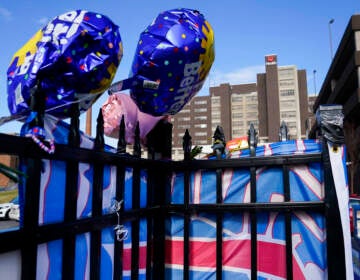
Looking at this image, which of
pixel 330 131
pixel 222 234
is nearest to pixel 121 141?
pixel 222 234

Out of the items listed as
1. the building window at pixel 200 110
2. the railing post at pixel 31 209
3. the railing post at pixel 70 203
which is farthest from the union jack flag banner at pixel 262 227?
the building window at pixel 200 110

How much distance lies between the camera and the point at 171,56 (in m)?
2.21

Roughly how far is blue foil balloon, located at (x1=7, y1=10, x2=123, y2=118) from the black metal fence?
18cm

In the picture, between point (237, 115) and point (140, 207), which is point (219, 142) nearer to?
point (140, 207)

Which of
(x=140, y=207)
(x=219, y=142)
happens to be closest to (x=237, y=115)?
(x=219, y=142)

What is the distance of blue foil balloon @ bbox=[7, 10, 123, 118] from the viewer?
1674 millimetres

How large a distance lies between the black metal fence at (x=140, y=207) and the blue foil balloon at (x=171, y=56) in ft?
1.25

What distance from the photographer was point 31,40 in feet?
6.02

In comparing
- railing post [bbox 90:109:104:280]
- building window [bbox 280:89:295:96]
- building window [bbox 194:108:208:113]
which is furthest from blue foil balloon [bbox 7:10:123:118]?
building window [bbox 194:108:208:113]

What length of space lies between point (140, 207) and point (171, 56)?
1.19m

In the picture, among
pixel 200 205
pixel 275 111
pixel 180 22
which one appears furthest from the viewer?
pixel 275 111

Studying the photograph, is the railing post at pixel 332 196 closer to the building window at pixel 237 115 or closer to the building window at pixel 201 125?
the building window at pixel 237 115

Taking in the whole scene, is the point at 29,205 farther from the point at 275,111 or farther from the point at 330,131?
the point at 275,111

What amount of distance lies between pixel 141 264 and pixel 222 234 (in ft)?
2.32
